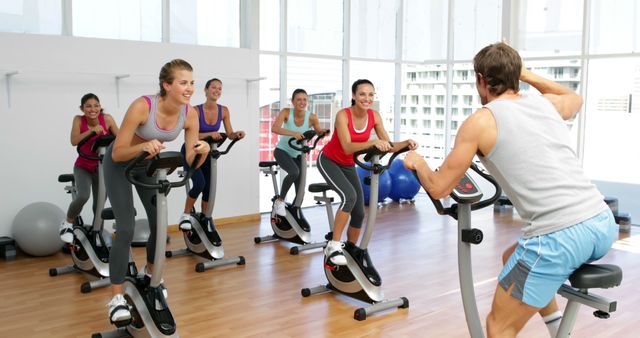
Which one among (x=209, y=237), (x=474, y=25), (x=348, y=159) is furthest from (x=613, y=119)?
(x=209, y=237)

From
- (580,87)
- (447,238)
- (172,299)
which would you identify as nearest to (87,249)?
(172,299)

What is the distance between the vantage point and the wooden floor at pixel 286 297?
148 inches

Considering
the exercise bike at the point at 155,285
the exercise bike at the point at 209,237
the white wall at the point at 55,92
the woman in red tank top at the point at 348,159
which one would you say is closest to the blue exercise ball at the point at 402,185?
the white wall at the point at 55,92

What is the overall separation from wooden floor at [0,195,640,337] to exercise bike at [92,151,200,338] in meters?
0.30

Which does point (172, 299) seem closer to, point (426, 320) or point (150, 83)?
point (426, 320)

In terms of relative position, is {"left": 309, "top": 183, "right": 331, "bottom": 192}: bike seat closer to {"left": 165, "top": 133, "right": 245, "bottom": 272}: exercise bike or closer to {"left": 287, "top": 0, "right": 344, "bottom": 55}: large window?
{"left": 165, "top": 133, "right": 245, "bottom": 272}: exercise bike

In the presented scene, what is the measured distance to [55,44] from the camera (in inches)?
228

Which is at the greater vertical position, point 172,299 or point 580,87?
point 580,87

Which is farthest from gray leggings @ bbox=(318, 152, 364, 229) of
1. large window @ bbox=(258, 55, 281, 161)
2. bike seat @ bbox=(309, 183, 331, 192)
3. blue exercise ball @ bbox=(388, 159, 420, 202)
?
blue exercise ball @ bbox=(388, 159, 420, 202)

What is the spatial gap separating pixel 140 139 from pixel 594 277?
7.65 ft

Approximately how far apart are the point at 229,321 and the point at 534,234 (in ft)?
7.61

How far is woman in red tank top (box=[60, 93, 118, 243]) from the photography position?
4.87m

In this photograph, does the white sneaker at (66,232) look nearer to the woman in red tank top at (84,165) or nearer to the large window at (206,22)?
the woman in red tank top at (84,165)

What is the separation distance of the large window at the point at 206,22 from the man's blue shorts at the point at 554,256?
553 centimetres
